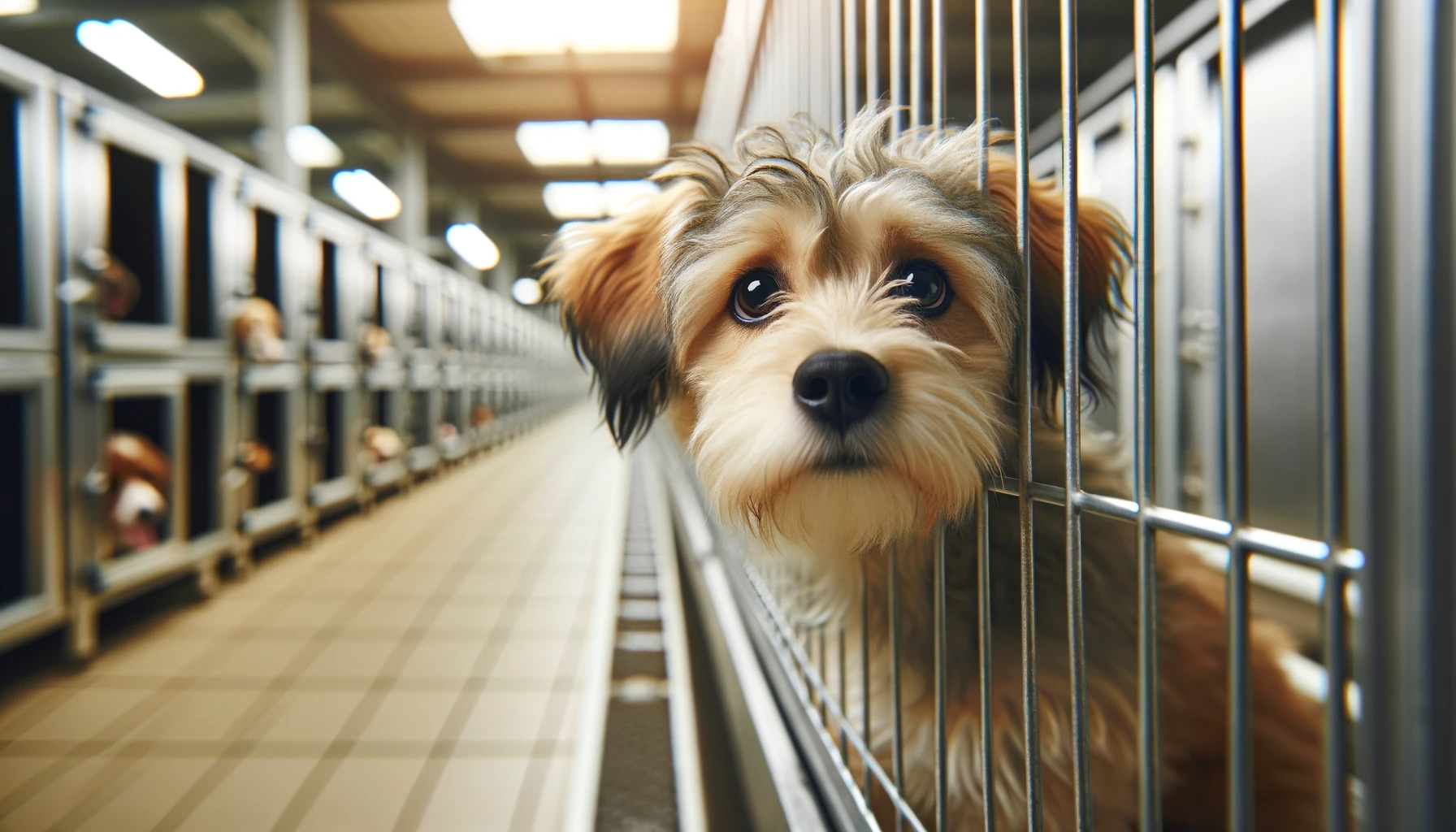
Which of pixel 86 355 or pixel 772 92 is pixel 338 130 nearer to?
pixel 86 355

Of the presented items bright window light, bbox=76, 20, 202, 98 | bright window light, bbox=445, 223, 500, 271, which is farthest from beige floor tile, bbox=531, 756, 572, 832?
bright window light, bbox=445, 223, 500, 271

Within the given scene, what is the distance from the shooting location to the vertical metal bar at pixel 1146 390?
1.41 feet

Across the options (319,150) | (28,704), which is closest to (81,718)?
(28,704)

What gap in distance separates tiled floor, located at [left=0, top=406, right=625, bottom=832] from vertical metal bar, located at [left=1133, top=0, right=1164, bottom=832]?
4.24 feet

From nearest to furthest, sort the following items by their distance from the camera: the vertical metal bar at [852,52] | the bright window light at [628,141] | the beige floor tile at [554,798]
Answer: the vertical metal bar at [852,52] → the beige floor tile at [554,798] → the bright window light at [628,141]

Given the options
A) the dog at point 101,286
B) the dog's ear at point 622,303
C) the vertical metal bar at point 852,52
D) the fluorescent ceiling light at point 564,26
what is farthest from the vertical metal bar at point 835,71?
the fluorescent ceiling light at point 564,26

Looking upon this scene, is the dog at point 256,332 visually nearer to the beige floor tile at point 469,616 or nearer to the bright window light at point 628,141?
the beige floor tile at point 469,616

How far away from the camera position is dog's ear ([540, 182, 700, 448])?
1.06 metres

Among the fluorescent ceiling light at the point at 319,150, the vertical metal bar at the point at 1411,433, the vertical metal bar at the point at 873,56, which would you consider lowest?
the vertical metal bar at the point at 1411,433

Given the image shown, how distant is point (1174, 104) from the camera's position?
7.47 feet

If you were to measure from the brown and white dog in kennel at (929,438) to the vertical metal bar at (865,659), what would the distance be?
2cm

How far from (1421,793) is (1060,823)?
25.6 inches

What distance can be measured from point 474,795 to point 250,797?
1.55 ft

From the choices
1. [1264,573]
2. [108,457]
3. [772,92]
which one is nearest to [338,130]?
[108,457]
